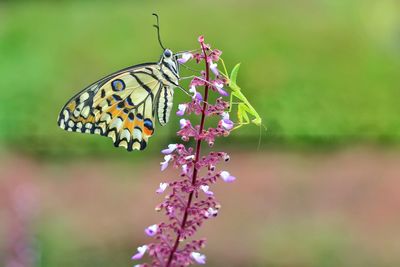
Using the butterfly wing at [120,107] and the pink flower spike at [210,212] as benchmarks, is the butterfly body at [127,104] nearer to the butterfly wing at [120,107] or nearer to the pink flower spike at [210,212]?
the butterfly wing at [120,107]

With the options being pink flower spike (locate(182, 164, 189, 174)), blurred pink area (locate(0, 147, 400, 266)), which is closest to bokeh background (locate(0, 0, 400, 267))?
blurred pink area (locate(0, 147, 400, 266))

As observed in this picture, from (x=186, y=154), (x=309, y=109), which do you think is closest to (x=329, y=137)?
(x=309, y=109)

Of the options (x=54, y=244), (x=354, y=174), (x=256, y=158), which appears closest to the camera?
(x=54, y=244)

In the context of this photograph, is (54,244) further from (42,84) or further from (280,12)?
(280,12)

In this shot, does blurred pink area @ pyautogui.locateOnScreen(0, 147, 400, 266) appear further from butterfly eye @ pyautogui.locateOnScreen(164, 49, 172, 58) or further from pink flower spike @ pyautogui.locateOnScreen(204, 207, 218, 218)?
pink flower spike @ pyautogui.locateOnScreen(204, 207, 218, 218)

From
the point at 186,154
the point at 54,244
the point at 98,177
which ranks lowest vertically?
the point at 186,154
